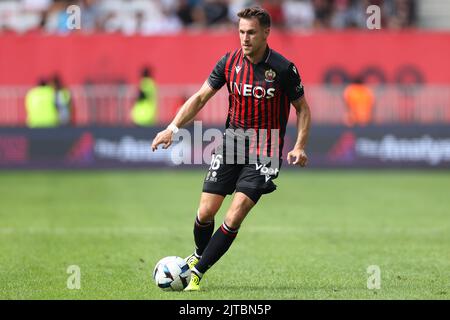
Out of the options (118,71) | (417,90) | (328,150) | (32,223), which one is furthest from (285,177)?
(32,223)

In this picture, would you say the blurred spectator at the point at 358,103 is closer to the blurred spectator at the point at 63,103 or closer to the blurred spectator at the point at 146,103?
the blurred spectator at the point at 146,103

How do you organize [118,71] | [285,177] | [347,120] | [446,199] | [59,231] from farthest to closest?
[118,71], [347,120], [285,177], [446,199], [59,231]

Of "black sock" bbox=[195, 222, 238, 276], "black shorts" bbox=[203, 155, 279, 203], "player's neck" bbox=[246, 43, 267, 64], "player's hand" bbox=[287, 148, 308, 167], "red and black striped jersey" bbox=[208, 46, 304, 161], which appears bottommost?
"black sock" bbox=[195, 222, 238, 276]

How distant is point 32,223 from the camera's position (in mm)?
15281

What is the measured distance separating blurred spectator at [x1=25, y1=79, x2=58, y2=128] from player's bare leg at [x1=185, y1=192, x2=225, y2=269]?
52.2ft

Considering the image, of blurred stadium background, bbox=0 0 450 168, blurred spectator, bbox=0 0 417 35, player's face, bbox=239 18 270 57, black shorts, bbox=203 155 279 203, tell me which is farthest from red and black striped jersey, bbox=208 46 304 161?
blurred spectator, bbox=0 0 417 35

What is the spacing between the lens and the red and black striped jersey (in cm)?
947

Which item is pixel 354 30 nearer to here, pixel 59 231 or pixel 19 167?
pixel 19 167

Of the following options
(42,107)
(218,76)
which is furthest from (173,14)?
(218,76)

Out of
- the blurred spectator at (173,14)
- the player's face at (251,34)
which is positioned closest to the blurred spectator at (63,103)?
the blurred spectator at (173,14)

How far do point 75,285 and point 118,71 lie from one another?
1827 cm

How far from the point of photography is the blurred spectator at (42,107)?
25359mm

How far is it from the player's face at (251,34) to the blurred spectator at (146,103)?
1604 cm

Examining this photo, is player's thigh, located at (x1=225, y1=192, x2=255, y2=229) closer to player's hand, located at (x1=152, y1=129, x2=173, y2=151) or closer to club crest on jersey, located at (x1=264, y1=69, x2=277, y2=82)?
player's hand, located at (x1=152, y1=129, x2=173, y2=151)
